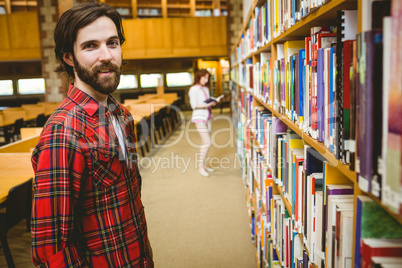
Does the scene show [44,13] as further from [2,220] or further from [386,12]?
[386,12]

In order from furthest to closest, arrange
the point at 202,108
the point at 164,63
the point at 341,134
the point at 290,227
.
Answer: the point at 164,63 → the point at 202,108 → the point at 290,227 → the point at 341,134

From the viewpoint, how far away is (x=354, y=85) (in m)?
0.68

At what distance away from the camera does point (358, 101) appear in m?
0.65

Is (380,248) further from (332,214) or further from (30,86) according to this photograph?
(30,86)

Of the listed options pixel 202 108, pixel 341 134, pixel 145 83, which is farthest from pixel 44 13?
pixel 341 134

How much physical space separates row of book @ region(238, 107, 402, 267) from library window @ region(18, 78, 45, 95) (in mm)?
13321

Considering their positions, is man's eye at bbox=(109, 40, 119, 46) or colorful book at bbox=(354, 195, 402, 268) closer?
colorful book at bbox=(354, 195, 402, 268)

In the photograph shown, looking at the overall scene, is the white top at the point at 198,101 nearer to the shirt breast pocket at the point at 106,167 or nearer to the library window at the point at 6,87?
the shirt breast pocket at the point at 106,167

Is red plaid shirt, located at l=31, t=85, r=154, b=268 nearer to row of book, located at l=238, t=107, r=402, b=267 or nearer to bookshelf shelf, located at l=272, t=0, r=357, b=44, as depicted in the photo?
row of book, located at l=238, t=107, r=402, b=267

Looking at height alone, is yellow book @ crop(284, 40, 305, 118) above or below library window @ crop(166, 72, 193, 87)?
below

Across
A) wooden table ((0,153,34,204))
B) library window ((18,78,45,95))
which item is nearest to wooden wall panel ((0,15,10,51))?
library window ((18,78,45,95))

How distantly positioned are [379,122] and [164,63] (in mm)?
13745

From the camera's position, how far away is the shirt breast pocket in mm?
1116

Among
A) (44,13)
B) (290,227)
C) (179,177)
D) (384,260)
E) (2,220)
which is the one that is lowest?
(179,177)
